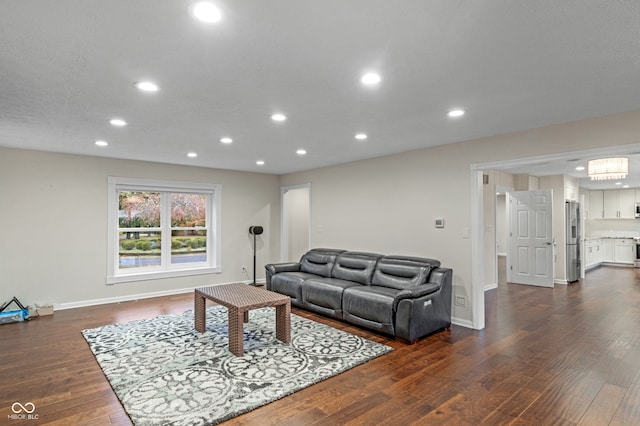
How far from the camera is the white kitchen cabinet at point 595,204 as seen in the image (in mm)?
10320

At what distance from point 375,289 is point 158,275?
13.1 feet

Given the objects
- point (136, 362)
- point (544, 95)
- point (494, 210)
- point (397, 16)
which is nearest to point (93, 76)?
point (397, 16)

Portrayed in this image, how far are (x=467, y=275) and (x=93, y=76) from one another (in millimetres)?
4446

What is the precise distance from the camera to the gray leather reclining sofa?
12.9ft

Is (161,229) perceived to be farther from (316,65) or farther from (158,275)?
(316,65)

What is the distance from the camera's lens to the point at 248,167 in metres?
6.75

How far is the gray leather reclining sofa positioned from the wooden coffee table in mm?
1010

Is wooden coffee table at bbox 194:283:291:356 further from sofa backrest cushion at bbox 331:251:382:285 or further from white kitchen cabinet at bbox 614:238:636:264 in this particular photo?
white kitchen cabinet at bbox 614:238:636:264

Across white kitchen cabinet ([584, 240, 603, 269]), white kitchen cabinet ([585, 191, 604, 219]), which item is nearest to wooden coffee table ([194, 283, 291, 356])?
white kitchen cabinet ([584, 240, 603, 269])

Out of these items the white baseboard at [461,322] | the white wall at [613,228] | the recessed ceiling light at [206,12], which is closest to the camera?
the recessed ceiling light at [206,12]

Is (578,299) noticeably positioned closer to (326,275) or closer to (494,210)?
(494,210)

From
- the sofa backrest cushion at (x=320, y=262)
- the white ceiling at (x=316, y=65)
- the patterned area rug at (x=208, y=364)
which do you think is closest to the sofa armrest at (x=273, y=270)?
the sofa backrest cushion at (x=320, y=262)

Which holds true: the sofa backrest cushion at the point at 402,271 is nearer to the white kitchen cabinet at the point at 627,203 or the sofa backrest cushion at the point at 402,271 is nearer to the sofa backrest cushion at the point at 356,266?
the sofa backrest cushion at the point at 356,266

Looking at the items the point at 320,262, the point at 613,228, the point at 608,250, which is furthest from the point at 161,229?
the point at 613,228
